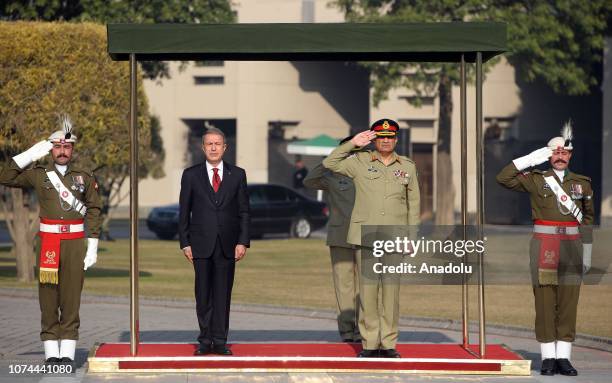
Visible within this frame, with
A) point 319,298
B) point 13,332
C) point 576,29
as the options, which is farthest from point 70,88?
point 576,29

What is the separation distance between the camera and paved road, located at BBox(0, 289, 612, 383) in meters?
11.1

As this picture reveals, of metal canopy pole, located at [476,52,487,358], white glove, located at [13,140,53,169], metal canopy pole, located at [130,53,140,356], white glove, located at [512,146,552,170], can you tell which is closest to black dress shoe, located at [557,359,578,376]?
metal canopy pole, located at [476,52,487,358]

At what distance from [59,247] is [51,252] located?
0.29ft

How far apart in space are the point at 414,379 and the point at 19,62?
1014 centimetres

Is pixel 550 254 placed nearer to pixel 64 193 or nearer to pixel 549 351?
pixel 549 351

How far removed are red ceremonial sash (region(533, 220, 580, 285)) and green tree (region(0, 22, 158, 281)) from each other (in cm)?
964

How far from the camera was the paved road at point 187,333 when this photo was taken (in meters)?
11.1

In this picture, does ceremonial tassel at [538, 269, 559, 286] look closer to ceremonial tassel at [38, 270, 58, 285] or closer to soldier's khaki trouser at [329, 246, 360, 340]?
soldier's khaki trouser at [329, 246, 360, 340]

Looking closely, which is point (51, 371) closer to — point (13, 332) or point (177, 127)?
point (13, 332)

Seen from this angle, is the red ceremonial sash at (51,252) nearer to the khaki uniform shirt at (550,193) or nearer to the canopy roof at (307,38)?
the canopy roof at (307,38)

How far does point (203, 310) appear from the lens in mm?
11500

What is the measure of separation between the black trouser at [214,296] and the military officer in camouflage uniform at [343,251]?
60.9 inches

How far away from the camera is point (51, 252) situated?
37.3ft

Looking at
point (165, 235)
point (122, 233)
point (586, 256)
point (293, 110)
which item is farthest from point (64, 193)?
point (293, 110)
